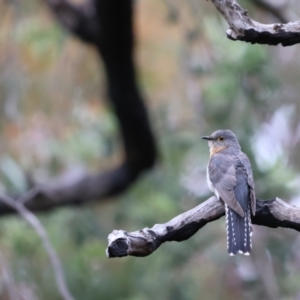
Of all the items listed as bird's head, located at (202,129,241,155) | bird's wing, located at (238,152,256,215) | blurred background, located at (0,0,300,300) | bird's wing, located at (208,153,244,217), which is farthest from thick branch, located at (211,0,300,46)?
blurred background, located at (0,0,300,300)

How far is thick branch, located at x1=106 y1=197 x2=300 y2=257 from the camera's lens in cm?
310

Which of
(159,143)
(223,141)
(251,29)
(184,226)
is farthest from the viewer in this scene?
(159,143)

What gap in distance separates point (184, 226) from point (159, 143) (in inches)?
→ 238

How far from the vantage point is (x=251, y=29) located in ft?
10.6

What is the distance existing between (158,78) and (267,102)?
3.29 m

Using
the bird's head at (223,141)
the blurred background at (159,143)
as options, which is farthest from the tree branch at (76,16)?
the bird's head at (223,141)

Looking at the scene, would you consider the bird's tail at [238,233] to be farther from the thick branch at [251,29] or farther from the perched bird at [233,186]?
the thick branch at [251,29]

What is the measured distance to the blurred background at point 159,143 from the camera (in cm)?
780

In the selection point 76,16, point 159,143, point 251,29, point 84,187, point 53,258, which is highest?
point 251,29

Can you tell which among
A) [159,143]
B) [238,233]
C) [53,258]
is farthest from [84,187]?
[238,233]

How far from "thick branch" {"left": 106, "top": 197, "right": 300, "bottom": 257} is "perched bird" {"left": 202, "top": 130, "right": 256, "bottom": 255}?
0.21m

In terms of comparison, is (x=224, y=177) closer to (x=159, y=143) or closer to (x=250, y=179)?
(x=250, y=179)

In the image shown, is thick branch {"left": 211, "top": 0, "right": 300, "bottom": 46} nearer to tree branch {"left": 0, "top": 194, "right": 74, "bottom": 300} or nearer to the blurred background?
tree branch {"left": 0, "top": 194, "right": 74, "bottom": 300}

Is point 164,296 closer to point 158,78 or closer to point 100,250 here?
point 100,250
